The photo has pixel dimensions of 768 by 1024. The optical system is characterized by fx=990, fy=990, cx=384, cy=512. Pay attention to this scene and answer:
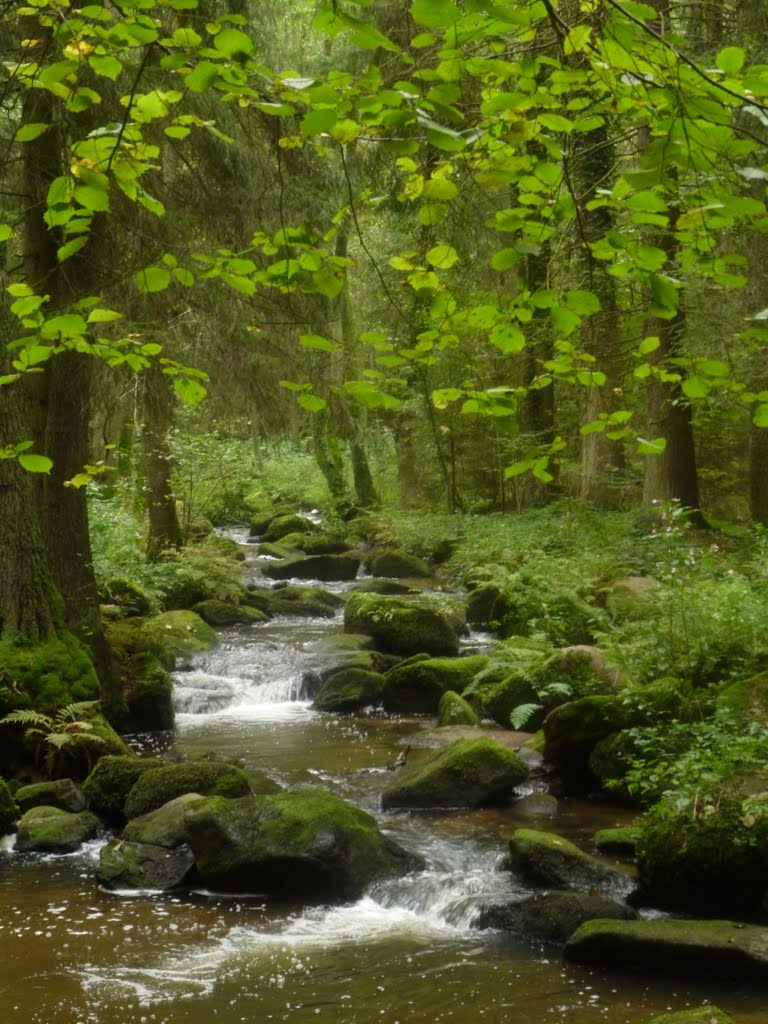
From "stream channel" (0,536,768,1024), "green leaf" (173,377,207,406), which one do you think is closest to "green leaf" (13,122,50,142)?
"green leaf" (173,377,207,406)

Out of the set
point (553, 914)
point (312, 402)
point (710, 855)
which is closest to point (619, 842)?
point (710, 855)

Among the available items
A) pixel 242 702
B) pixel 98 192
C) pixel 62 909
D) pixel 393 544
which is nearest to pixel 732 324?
pixel 242 702

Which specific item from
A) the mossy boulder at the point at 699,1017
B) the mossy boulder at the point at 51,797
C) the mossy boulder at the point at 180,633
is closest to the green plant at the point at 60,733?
the mossy boulder at the point at 51,797

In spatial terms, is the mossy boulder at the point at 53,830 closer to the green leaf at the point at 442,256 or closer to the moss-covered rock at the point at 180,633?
the moss-covered rock at the point at 180,633

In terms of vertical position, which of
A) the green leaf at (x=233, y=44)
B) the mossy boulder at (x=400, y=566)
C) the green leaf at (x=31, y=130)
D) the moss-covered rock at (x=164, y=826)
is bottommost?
the moss-covered rock at (x=164, y=826)

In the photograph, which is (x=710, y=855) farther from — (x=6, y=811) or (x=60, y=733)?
(x=60, y=733)

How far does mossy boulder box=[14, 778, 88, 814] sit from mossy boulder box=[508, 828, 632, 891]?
3561mm

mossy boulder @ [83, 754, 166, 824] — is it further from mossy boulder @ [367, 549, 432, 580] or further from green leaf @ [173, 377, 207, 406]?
mossy boulder @ [367, 549, 432, 580]

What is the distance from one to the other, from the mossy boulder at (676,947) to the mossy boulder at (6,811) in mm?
4242

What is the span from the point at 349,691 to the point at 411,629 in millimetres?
1869

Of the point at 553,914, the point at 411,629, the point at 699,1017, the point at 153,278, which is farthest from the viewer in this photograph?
the point at 411,629

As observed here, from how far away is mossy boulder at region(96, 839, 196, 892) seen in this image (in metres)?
6.57

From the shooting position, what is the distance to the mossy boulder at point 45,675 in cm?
854

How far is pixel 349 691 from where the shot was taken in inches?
456
